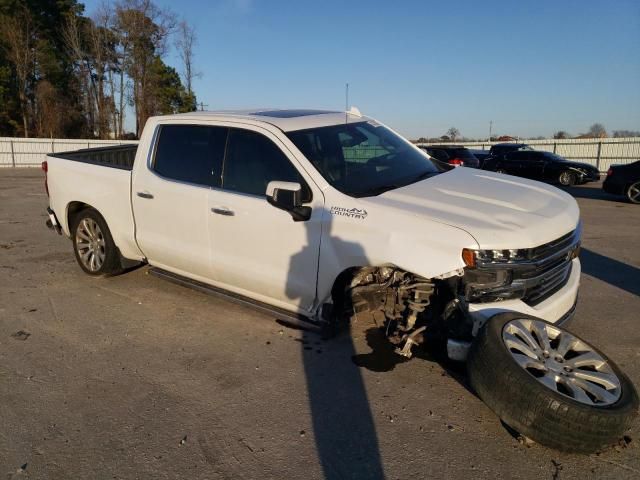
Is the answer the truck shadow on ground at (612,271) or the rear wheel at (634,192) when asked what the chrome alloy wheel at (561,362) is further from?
the rear wheel at (634,192)

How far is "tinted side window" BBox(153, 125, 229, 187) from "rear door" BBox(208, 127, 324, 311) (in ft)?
0.43

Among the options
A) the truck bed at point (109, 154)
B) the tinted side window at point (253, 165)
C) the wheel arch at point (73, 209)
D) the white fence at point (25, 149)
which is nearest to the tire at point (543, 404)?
the tinted side window at point (253, 165)

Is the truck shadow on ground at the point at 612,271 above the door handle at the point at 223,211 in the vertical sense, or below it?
below

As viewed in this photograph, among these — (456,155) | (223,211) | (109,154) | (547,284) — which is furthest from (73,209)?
(456,155)

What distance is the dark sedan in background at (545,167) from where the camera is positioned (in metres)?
19.3

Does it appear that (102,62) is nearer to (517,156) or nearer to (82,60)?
(82,60)

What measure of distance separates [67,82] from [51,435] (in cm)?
5247

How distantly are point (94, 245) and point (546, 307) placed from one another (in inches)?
191

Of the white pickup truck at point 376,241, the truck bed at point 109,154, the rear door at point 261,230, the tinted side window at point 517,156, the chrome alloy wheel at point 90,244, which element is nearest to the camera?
the white pickup truck at point 376,241

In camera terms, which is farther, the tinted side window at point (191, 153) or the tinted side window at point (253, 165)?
the tinted side window at point (191, 153)

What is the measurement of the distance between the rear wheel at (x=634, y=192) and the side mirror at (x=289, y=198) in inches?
520

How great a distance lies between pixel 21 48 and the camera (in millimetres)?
42781

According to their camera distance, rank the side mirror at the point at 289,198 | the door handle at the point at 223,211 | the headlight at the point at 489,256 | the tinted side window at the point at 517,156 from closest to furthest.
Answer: the headlight at the point at 489,256 < the side mirror at the point at 289,198 < the door handle at the point at 223,211 < the tinted side window at the point at 517,156

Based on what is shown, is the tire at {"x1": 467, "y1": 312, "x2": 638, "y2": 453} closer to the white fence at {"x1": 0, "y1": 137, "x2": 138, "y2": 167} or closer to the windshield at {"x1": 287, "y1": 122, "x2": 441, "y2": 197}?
the windshield at {"x1": 287, "y1": 122, "x2": 441, "y2": 197}
